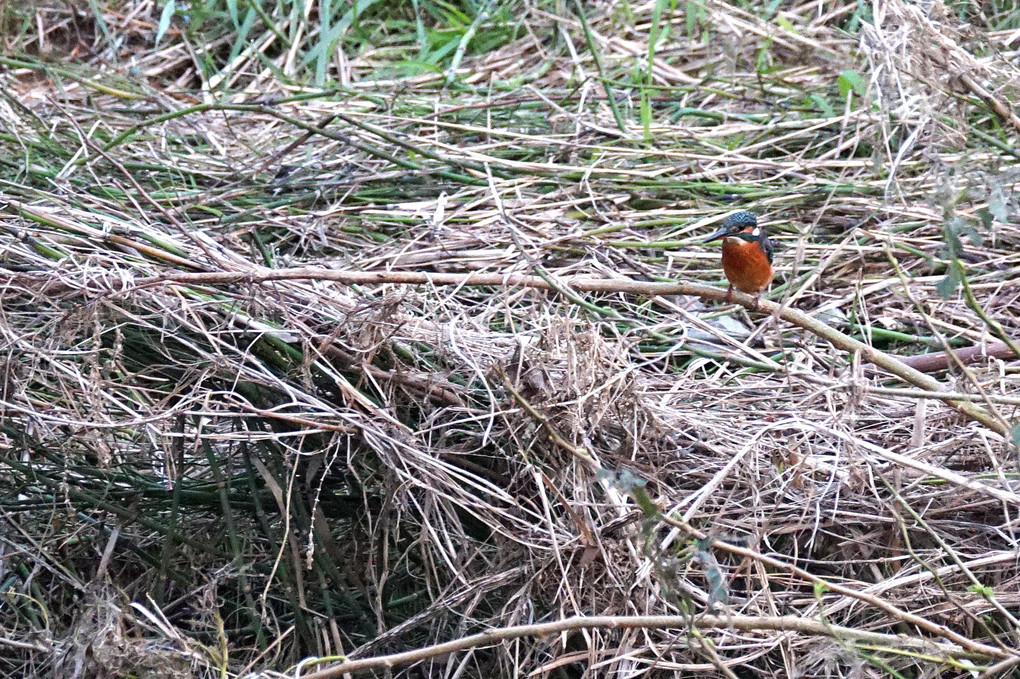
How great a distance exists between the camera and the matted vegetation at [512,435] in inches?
95.7

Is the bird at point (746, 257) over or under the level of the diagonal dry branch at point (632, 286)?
under

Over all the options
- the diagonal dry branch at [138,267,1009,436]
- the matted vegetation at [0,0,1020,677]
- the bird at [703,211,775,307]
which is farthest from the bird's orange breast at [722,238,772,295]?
the diagonal dry branch at [138,267,1009,436]

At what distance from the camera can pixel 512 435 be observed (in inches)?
98.4

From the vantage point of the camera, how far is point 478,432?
2629 mm

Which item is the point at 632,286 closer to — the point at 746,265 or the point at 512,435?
the point at 512,435

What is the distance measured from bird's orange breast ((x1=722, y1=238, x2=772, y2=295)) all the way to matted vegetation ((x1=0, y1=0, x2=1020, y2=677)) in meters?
0.23

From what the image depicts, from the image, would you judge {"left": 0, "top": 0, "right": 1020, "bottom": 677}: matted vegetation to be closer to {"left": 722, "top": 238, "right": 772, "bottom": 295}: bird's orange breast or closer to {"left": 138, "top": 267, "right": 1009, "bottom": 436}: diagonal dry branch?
{"left": 138, "top": 267, "right": 1009, "bottom": 436}: diagonal dry branch

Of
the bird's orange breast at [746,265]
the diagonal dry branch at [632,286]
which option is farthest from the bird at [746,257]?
the diagonal dry branch at [632,286]

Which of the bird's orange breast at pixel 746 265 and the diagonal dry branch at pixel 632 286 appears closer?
the diagonal dry branch at pixel 632 286

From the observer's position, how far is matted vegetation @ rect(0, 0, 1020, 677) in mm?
2430

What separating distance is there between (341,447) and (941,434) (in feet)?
5.12

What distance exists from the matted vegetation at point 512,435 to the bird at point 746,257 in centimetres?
23

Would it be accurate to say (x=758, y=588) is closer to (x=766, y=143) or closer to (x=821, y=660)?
(x=821, y=660)

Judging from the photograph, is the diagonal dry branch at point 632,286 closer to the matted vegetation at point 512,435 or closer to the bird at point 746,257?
the matted vegetation at point 512,435
